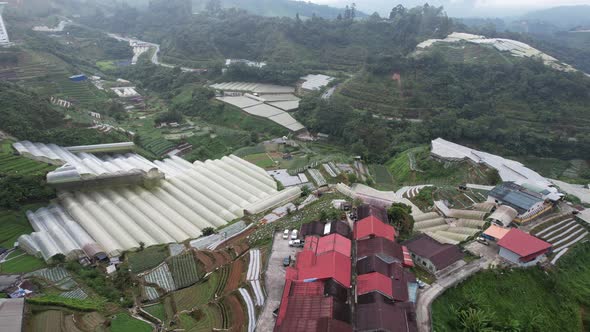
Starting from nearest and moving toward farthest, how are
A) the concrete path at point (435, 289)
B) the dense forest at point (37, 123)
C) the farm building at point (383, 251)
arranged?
the concrete path at point (435, 289) < the farm building at point (383, 251) < the dense forest at point (37, 123)

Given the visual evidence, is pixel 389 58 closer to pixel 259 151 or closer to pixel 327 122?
pixel 327 122

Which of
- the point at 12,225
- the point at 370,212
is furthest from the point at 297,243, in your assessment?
the point at 12,225

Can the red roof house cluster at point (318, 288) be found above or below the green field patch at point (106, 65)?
below

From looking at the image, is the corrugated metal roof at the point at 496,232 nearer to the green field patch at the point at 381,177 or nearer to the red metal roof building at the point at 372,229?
the red metal roof building at the point at 372,229

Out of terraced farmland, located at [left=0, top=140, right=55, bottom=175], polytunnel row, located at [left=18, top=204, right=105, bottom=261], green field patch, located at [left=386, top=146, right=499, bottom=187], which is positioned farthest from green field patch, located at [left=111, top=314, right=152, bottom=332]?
green field patch, located at [left=386, top=146, right=499, bottom=187]

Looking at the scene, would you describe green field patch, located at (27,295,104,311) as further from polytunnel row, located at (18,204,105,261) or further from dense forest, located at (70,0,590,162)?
dense forest, located at (70,0,590,162)

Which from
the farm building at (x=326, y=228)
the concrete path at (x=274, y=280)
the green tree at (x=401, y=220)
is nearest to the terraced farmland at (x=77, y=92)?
the concrete path at (x=274, y=280)
